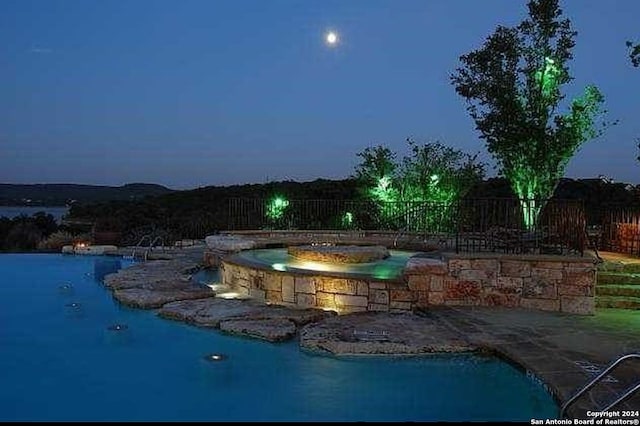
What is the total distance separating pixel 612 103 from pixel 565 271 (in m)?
6.52

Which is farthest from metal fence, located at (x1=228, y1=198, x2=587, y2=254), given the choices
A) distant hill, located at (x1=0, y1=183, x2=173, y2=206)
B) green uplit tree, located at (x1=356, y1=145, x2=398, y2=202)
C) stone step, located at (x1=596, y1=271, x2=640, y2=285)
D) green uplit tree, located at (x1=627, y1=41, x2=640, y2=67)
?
distant hill, located at (x1=0, y1=183, x2=173, y2=206)

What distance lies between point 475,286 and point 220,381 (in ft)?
14.8

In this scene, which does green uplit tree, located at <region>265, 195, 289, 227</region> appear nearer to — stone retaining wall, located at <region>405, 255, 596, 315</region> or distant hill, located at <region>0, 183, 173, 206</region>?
stone retaining wall, located at <region>405, 255, 596, 315</region>

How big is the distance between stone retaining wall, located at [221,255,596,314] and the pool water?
1847 mm

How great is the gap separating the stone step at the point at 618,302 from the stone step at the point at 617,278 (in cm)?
41

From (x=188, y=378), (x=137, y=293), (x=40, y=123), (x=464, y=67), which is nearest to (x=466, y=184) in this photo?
(x=464, y=67)

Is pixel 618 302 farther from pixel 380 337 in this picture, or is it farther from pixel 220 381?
pixel 220 381

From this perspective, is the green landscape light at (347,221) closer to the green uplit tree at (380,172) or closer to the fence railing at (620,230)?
the green uplit tree at (380,172)

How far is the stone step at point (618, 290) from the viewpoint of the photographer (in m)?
8.62

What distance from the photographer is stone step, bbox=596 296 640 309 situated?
8406mm

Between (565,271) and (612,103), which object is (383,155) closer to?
(612,103)

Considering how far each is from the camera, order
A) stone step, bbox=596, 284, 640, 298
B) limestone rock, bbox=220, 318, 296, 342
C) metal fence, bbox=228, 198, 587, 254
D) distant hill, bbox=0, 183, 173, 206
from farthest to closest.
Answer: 1. distant hill, bbox=0, 183, 173, 206
2. metal fence, bbox=228, 198, 587, 254
3. stone step, bbox=596, 284, 640, 298
4. limestone rock, bbox=220, 318, 296, 342

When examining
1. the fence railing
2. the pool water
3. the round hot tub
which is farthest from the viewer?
the fence railing

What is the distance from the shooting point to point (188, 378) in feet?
18.5
